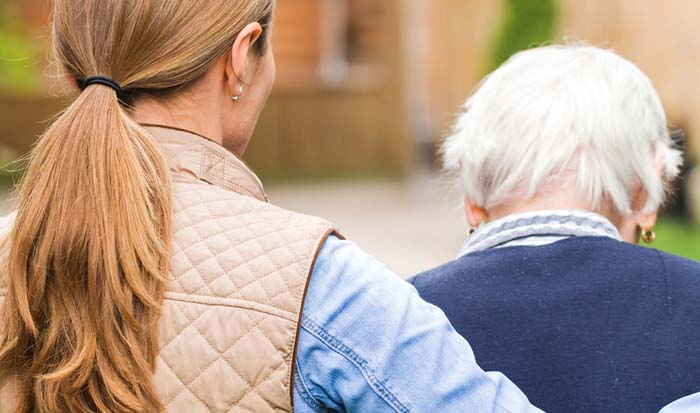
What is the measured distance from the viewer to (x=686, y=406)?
175 centimetres

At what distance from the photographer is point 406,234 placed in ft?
33.9

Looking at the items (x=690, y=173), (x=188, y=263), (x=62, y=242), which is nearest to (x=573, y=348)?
(x=188, y=263)

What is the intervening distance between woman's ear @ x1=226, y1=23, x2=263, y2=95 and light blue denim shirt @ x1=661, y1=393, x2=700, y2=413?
0.91m

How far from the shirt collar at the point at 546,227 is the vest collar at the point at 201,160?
0.59 meters

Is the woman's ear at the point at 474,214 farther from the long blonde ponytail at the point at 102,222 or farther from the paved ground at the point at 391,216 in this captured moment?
the paved ground at the point at 391,216

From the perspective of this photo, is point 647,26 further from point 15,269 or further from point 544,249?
point 15,269

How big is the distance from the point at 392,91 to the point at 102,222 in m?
→ 12.1

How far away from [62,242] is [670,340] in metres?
1.11

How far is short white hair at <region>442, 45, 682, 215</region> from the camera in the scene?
211cm

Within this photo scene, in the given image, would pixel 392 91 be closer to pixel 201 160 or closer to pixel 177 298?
pixel 201 160

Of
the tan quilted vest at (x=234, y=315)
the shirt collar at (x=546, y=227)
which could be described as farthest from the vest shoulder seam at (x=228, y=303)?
the shirt collar at (x=546, y=227)

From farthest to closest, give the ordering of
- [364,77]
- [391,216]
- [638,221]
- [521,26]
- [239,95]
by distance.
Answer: [364,77] → [391,216] → [521,26] → [638,221] → [239,95]

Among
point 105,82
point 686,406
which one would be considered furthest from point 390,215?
point 105,82

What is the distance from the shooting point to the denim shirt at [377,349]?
1482mm
